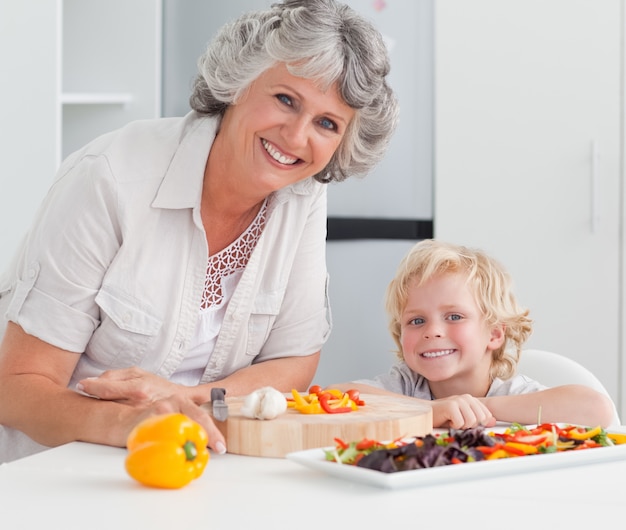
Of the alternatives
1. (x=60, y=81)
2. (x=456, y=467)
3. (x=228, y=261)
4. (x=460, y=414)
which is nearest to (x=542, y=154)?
(x=60, y=81)

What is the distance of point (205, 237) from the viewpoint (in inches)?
68.6

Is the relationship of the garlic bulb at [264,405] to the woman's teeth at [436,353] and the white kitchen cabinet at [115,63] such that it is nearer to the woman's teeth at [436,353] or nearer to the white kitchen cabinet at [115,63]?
the woman's teeth at [436,353]

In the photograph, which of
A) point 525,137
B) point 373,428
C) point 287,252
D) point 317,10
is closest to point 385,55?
point 317,10

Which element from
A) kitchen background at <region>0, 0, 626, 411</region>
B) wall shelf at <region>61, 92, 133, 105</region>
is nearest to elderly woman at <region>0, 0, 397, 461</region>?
wall shelf at <region>61, 92, 133, 105</region>

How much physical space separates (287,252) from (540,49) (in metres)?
1.69

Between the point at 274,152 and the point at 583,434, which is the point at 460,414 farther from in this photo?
the point at 274,152

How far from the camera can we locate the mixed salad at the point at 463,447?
3.64ft

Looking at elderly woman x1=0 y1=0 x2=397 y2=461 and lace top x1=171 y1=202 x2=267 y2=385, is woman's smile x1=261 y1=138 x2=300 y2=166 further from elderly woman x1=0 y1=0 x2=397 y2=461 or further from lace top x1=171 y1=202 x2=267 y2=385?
lace top x1=171 y1=202 x2=267 y2=385

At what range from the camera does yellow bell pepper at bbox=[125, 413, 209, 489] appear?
1.07 metres

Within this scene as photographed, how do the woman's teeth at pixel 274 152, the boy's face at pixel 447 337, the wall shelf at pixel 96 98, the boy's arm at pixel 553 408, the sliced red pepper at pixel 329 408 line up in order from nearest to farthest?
the sliced red pepper at pixel 329 408 < the boy's arm at pixel 553 408 < the woman's teeth at pixel 274 152 < the boy's face at pixel 447 337 < the wall shelf at pixel 96 98

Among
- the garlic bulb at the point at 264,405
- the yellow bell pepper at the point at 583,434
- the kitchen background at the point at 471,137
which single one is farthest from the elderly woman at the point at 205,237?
the kitchen background at the point at 471,137

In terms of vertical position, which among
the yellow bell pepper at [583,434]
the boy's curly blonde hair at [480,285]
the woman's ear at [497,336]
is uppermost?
the boy's curly blonde hair at [480,285]

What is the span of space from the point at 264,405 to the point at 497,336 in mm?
821

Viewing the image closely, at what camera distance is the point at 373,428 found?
4.30ft
